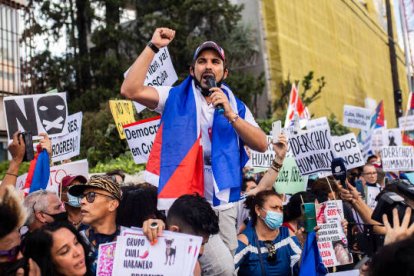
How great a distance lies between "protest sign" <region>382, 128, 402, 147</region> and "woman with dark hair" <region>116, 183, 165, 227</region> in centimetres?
833

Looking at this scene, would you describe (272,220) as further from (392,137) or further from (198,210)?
(392,137)

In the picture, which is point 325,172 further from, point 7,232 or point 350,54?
point 350,54

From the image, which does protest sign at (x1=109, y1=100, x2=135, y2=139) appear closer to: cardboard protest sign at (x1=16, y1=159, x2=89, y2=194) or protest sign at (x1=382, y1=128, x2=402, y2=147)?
cardboard protest sign at (x1=16, y1=159, x2=89, y2=194)

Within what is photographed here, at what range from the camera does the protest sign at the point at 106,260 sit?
2713mm

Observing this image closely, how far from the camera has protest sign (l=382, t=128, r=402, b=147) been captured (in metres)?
11.1

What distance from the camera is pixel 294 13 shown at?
23828mm

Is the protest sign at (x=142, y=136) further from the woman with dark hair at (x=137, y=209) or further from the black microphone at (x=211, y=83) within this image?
the black microphone at (x=211, y=83)

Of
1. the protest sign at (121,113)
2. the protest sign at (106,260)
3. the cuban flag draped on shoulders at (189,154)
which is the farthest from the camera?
the protest sign at (121,113)

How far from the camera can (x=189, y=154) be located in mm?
3348

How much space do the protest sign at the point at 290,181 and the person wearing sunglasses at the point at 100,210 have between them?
10.2ft

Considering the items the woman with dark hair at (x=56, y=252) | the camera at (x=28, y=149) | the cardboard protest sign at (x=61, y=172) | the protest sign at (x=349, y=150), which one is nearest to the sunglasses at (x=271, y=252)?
the woman with dark hair at (x=56, y=252)

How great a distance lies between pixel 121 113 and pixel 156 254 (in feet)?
15.6

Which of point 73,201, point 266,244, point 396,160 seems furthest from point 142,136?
point 396,160

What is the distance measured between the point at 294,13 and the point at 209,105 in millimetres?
21193
